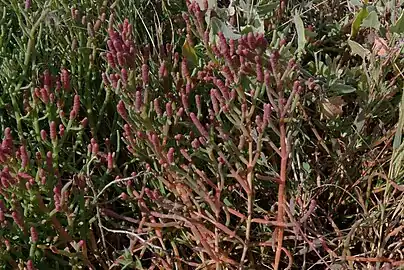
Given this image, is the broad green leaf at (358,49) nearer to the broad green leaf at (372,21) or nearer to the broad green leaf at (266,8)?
the broad green leaf at (372,21)

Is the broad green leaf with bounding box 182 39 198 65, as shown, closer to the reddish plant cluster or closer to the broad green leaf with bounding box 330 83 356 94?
the reddish plant cluster

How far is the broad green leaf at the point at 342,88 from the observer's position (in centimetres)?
141

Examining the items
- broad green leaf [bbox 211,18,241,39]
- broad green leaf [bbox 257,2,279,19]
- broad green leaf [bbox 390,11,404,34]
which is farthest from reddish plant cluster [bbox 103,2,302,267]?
broad green leaf [bbox 390,11,404,34]

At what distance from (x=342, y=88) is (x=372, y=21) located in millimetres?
212

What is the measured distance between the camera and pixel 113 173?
4.58 ft

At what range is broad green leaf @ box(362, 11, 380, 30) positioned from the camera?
1500 mm

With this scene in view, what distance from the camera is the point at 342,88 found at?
4.64 ft

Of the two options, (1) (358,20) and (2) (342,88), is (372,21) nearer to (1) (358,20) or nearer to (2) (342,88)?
(1) (358,20)

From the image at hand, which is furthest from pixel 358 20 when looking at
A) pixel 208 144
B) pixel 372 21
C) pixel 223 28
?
pixel 208 144

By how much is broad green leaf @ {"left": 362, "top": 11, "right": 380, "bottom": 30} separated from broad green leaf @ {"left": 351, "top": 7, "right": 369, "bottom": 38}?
1cm

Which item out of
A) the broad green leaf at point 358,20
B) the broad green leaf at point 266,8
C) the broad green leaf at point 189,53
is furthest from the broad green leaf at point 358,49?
the broad green leaf at point 189,53

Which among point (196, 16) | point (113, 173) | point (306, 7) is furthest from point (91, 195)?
point (306, 7)

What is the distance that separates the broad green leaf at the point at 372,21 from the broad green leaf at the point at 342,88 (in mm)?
200

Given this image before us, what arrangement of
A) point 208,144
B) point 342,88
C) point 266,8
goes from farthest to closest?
point 266,8
point 342,88
point 208,144
